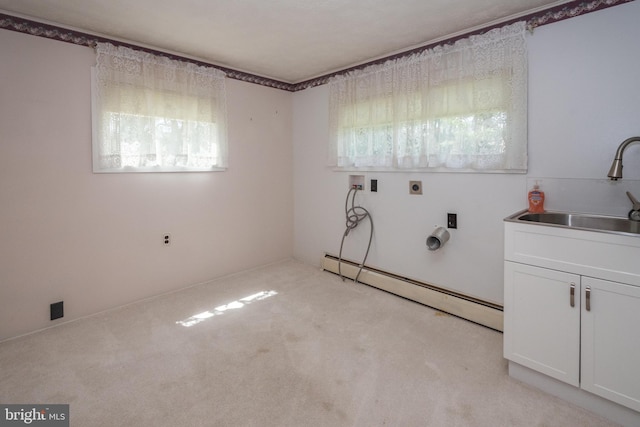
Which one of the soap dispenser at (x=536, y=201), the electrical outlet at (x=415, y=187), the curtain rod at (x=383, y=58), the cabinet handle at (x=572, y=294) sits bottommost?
the cabinet handle at (x=572, y=294)

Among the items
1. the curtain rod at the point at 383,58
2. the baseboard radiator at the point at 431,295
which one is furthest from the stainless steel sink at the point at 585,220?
the curtain rod at the point at 383,58

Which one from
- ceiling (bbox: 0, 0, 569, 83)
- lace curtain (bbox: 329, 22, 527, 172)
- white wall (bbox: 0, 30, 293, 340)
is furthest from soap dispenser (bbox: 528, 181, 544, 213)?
white wall (bbox: 0, 30, 293, 340)

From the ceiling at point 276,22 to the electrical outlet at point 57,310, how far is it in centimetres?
210

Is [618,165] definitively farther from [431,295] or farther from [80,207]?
[80,207]

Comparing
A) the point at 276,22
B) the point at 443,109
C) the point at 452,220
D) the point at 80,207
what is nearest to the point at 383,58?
the point at 443,109

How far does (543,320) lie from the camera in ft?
5.75

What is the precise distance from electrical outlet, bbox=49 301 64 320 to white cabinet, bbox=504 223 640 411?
10.4 ft

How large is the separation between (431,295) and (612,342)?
1342 millimetres

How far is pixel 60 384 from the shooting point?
1.85 m

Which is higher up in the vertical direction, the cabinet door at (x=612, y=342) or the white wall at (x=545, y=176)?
the white wall at (x=545, y=176)

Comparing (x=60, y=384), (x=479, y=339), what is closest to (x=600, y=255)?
(x=479, y=339)

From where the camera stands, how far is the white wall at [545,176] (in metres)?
1.96

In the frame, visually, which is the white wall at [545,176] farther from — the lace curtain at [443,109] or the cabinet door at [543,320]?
the cabinet door at [543,320]

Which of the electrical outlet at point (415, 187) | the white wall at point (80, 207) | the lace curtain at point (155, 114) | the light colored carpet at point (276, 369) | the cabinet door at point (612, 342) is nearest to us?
the cabinet door at point (612, 342)
